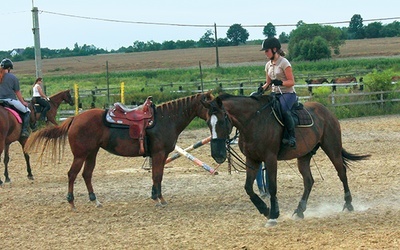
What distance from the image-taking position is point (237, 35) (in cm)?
12444

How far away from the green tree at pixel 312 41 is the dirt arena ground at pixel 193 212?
66792 millimetres

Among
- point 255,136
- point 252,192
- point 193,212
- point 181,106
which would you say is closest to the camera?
point 255,136

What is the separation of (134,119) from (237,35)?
11444 centimetres

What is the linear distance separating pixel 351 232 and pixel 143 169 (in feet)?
23.9

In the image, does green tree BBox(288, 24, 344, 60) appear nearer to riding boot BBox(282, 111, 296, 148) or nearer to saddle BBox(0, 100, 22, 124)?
saddle BBox(0, 100, 22, 124)

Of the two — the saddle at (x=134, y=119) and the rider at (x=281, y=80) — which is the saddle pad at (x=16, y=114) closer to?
the saddle at (x=134, y=119)

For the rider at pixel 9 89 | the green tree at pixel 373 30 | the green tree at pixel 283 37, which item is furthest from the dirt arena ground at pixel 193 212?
the green tree at pixel 373 30

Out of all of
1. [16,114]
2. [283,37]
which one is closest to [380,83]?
[16,114]

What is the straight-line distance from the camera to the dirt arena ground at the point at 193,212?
27.6ft

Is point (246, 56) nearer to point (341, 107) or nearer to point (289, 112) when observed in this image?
point (341, 107)

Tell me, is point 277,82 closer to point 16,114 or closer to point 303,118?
point 303,118

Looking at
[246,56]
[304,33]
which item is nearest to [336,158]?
[304,33]

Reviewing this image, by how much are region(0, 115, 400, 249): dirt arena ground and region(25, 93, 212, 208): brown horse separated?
1.79ft

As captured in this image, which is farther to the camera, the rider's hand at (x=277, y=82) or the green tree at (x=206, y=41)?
the green tree at (x=206, y=41)
